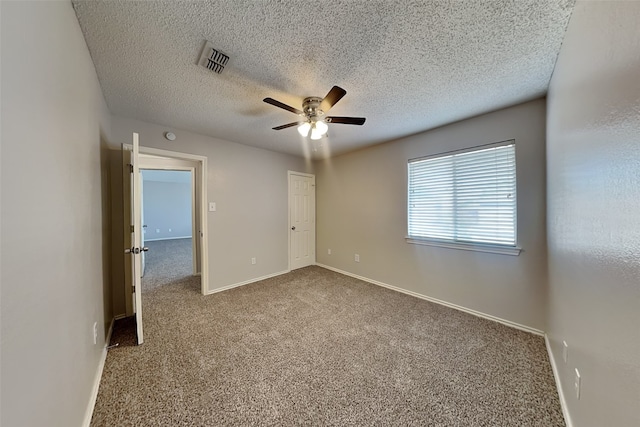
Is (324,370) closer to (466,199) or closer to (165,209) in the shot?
(466,199)

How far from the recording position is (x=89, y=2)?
1.19 meters

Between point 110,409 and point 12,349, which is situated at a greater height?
point 12,349

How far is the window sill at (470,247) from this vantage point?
2331mm

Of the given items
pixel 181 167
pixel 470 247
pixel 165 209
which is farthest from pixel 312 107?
pixel 165 209

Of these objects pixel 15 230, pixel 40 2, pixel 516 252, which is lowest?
pixel 516 252

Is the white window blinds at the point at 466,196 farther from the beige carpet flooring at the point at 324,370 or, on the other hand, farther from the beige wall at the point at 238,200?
the beige wall at the point at 238,200

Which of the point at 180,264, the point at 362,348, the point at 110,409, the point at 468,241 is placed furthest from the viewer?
the point at 180,264

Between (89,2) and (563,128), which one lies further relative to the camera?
(563,128)

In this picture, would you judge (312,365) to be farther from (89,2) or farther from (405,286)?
(89,2)

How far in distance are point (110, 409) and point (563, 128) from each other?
3525mm

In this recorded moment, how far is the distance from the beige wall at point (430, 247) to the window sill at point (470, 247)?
0.05 m

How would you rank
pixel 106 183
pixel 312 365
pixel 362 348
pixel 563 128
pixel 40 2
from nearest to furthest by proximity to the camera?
pixel 40 2 → pixel 563 128 → pixel 312 365 → pixel 362 348 → pixel 106 183

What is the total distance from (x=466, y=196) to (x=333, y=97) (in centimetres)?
203

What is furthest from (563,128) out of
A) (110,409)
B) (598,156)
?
(110,409)
